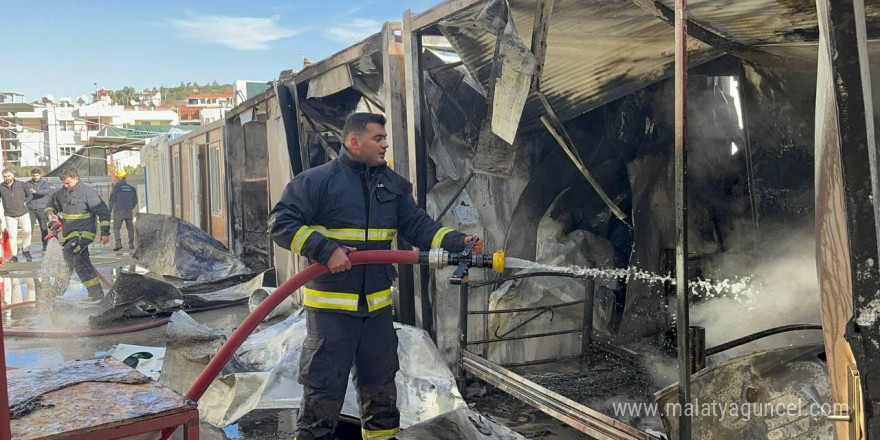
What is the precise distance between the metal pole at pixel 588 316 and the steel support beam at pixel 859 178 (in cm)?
294

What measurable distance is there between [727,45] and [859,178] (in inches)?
94.4

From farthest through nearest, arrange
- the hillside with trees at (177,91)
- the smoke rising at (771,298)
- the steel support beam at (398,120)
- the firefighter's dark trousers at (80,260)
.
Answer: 1. the hillside with trees at (177,91)
2. the firefighter's dark trousers at (80,260)
3. the steel support beam at (398,120)
4. the smoke rising at (771,298)

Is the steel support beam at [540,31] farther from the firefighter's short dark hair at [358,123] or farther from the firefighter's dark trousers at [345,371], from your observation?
the firefighter's dark trousers at [345,371]

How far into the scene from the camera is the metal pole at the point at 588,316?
176 inches

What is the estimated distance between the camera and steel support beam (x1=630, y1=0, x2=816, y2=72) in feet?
9.83

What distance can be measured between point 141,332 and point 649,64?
5.95 m

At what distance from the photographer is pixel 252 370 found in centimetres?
472

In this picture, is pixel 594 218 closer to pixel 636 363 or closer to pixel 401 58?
pixel 636 363

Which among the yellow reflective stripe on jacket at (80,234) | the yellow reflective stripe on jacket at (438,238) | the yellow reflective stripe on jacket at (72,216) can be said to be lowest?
the yellow reflective stripe on jacket at (80,234)

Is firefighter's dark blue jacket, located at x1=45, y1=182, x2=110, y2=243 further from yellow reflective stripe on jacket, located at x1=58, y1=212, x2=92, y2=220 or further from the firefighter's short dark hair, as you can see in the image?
the firefighter's short dark hair

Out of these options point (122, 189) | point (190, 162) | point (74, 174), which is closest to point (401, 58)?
point (74, 174)

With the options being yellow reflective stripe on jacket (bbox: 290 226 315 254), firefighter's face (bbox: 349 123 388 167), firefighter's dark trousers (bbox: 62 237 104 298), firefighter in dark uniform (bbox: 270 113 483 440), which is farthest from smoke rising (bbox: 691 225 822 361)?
firefighter's dark trousers (bbox: 62 237 104 298)

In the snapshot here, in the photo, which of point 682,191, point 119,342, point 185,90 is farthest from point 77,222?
point 185,90

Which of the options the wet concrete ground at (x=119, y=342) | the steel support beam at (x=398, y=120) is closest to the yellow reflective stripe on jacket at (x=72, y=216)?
the wet concrete ground at (x=119, y=342)
